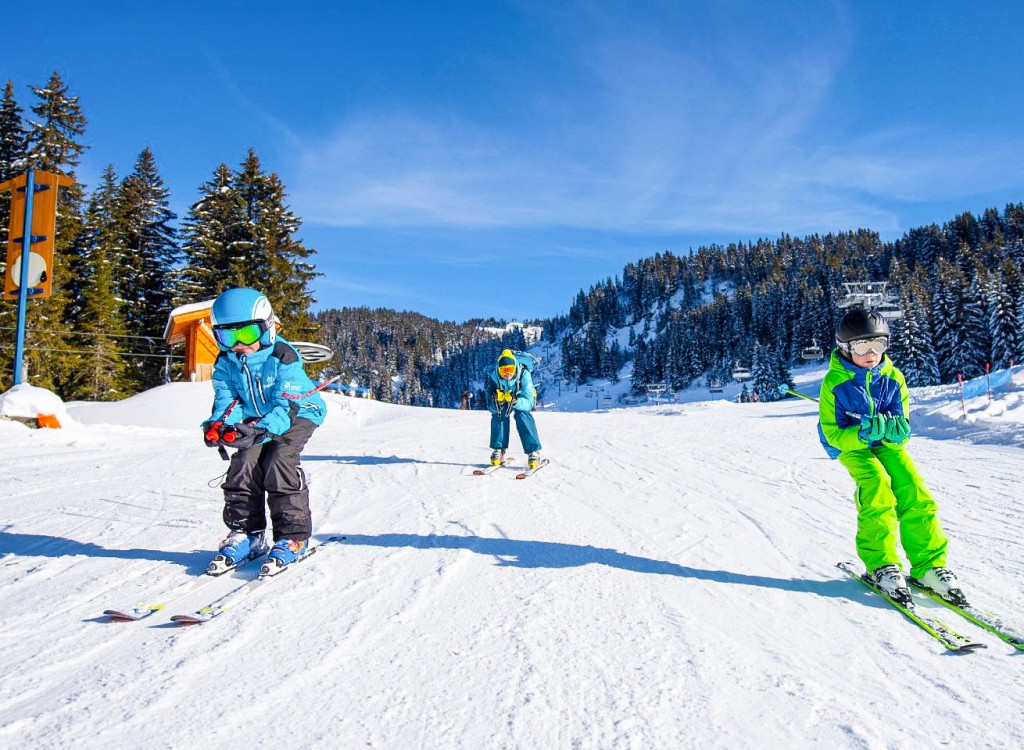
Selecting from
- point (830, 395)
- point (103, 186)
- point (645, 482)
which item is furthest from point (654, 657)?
point (103, 186)

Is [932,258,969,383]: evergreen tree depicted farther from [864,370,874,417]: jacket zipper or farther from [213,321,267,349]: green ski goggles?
[213,321,267,349]: green ski goggles

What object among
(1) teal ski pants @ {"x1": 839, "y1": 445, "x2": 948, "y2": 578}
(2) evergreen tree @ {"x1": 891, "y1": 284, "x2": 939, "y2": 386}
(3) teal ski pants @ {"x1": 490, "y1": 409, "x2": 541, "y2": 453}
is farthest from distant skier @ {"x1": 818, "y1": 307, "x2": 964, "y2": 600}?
(2) evergreen tree @ {"x1": 891, "y1": 284, "x2": 939, "y2": 386}

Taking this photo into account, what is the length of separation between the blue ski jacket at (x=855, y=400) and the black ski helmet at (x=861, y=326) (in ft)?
0.66

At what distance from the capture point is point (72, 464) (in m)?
8.05

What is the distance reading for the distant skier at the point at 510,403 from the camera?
783cm

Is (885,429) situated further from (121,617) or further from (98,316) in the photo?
(98,316)

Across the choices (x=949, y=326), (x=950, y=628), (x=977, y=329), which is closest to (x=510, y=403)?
(x=950, y=628)

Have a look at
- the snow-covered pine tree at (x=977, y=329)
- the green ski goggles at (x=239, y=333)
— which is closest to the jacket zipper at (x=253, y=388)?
the green ski goggles at (x=239, y=333)

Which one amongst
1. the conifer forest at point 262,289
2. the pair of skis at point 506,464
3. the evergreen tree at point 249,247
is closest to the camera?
the pair of skis at point 506,464

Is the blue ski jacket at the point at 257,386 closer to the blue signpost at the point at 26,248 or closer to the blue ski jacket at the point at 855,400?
the blue ski jacket at the point at 855,400

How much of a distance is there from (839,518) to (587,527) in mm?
2279

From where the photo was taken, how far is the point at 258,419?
12.0 feet

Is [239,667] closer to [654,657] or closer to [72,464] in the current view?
[654,657]

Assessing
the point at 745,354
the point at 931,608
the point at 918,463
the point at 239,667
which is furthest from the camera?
the point at 745,354
